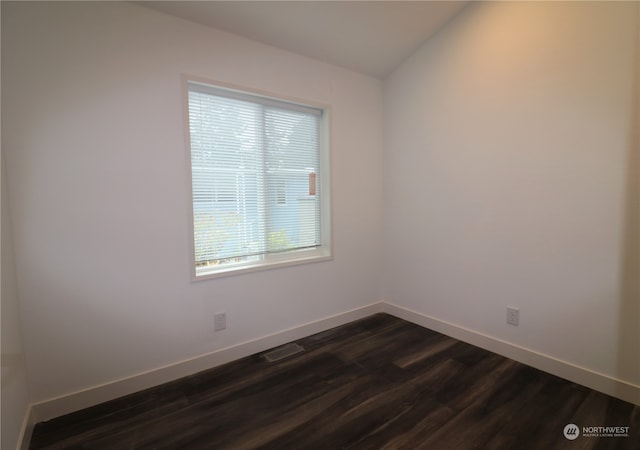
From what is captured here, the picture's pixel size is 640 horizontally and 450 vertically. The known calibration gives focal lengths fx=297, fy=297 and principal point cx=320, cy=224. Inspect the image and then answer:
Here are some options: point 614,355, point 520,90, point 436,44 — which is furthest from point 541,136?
point 614,355

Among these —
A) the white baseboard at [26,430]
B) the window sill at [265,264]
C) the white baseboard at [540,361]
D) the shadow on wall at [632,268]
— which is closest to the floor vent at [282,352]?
the window sill at [265,264]

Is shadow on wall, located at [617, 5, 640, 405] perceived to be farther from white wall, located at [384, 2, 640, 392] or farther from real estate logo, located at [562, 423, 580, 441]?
real estate logo, located at [562, 423, 580, 441]

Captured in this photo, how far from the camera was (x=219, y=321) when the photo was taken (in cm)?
224

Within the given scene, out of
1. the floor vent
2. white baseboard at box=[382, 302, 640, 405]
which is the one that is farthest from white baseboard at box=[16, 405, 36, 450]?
white baseboard at box=[382, 302, 640, 405]

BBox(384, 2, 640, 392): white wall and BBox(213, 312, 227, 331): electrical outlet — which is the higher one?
BBox(384, 2, 640, 392): white wall

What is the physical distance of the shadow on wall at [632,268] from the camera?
5.66 feet

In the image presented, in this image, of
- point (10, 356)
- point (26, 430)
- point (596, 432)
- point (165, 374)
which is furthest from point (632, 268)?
point (26, 430)

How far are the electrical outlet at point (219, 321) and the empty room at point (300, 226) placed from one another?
0.06m

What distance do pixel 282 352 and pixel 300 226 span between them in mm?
1105

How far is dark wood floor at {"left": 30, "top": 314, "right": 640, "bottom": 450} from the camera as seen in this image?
1535 millimetres

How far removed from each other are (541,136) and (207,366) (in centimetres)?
291

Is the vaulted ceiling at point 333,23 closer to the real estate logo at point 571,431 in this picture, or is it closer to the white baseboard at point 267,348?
the white baseboard at point 267,348

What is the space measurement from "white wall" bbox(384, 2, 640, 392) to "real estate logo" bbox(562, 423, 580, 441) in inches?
21.0

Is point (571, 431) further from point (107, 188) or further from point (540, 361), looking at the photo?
point (107, 188)
